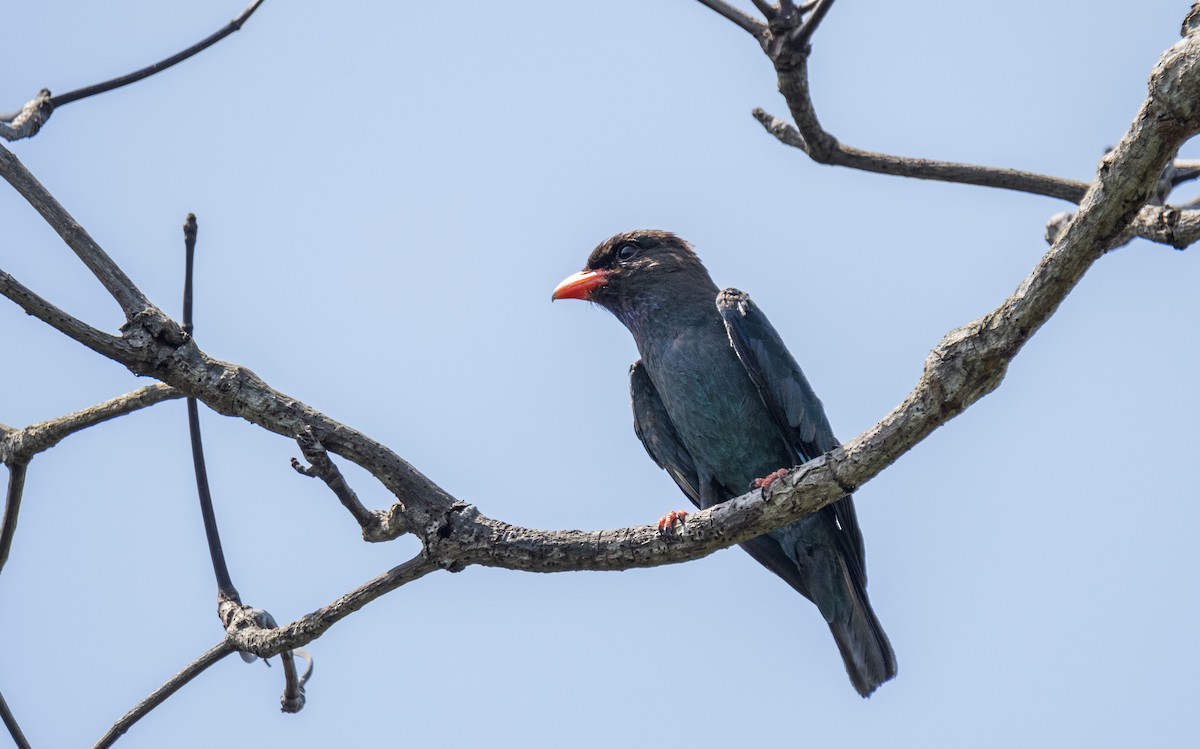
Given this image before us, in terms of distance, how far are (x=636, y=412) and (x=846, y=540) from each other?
151 centimetres

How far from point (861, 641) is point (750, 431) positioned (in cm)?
133

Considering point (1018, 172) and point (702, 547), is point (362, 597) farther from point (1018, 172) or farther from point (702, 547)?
point (1018, 172)

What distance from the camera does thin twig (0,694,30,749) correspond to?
421 cm

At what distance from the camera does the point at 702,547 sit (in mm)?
4723

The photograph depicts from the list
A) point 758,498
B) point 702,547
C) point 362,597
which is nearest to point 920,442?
point 758,498

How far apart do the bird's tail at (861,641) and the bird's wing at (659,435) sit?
3.42ft

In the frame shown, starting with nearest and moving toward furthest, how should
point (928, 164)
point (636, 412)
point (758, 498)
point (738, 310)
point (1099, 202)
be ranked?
1. point (1099, 202)
2. point (758, 498)
3. point (928, 164)
4. point (738, 310)
5. point (636, 412)

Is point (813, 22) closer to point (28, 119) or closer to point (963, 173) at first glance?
point (963, 173)

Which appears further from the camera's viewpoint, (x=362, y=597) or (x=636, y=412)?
(x=636, y=412)

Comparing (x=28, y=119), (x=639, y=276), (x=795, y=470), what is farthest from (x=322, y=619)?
(x=639, y=276)

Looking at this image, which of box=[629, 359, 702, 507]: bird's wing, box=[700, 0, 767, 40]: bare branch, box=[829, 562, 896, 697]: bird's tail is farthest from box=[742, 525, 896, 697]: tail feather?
box=[700, 0, 767, 40]: bare branch

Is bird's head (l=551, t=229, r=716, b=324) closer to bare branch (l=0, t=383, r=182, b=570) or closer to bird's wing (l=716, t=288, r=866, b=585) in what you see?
bird's wing (l=716, t=288, r=866, b=585)

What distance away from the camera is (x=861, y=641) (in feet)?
21.6

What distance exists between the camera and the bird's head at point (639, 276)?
7289 millimetres
